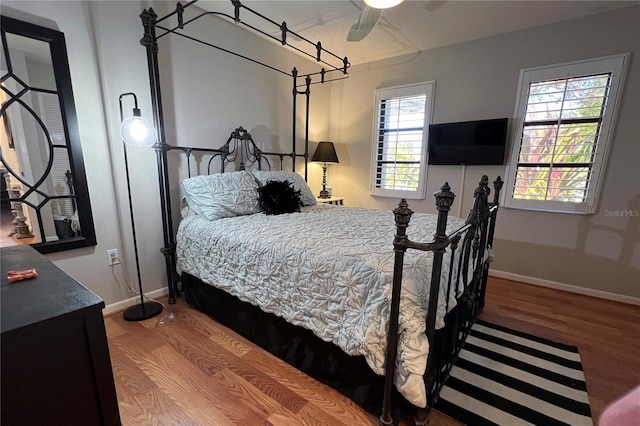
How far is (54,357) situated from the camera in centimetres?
71

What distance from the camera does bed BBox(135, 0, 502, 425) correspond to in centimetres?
113

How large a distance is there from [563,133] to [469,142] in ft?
2.55

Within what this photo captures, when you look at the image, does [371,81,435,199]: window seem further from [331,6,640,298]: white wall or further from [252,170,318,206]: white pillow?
[252,170,318,206]: white pillow

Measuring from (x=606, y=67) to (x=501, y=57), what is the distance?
2.71 feet

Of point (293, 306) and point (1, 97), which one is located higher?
point (1, 97)

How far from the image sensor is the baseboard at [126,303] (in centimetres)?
219

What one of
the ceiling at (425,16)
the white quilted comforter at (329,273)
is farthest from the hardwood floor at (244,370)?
the ceiling at (425,16)

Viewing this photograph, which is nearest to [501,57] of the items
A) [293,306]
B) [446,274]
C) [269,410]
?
[446,274]

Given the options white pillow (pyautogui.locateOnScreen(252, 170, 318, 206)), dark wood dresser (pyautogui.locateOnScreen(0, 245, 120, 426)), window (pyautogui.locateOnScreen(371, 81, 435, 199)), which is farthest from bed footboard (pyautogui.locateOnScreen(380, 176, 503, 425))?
white pillow (pyautogui.locateOnScreen(252, 170, 318, 206))

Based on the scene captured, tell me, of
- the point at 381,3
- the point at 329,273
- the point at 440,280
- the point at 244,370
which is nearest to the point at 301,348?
the point at 244,370

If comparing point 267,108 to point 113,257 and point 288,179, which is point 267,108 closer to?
point 288,179

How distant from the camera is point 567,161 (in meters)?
2.64

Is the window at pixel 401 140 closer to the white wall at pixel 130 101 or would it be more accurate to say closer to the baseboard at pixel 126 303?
the white wall at pixel 130 101

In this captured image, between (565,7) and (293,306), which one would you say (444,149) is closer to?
(565,7)
